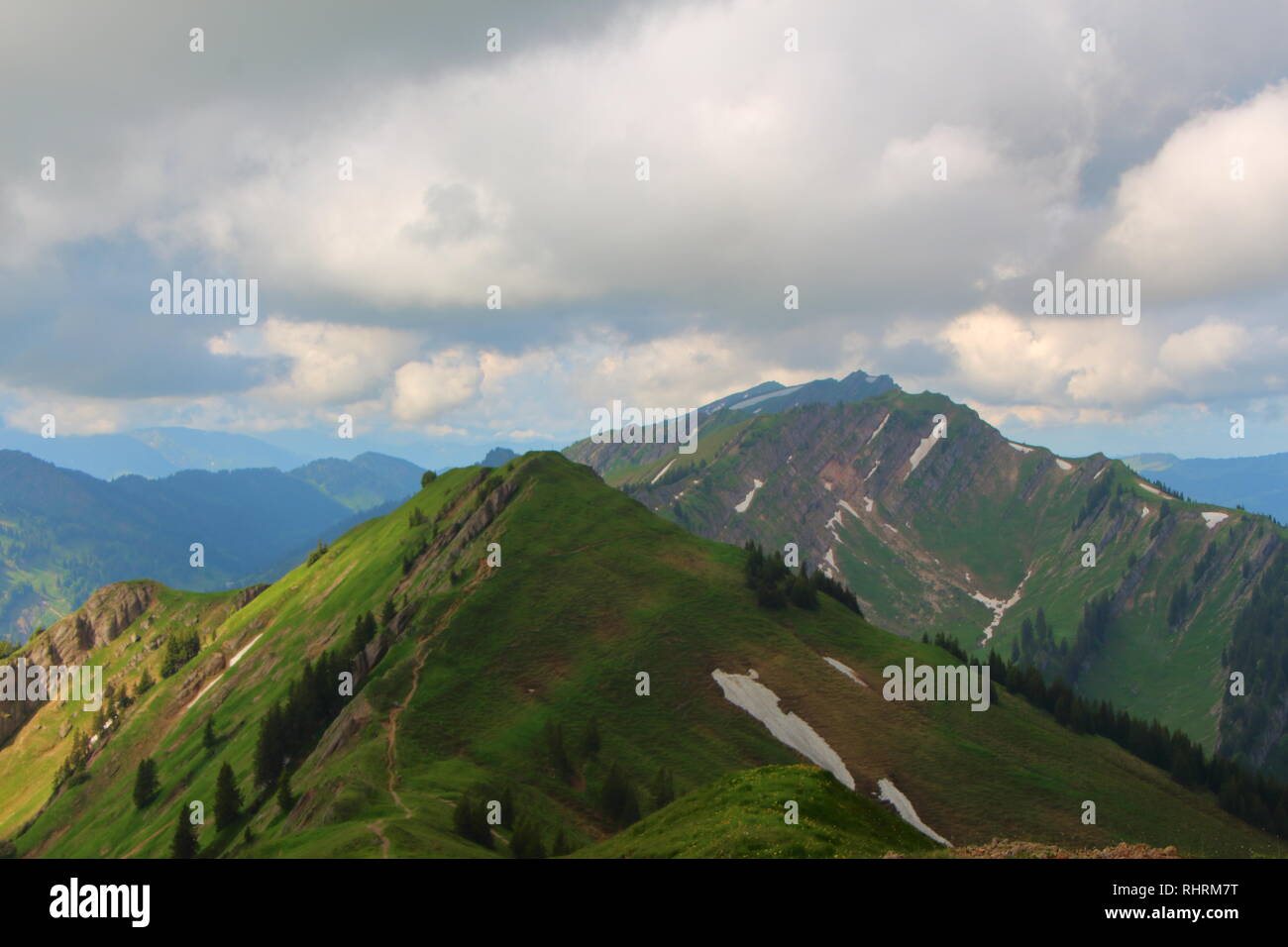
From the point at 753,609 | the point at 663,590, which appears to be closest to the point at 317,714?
the point at 663,590

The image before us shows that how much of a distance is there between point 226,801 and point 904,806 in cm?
8574

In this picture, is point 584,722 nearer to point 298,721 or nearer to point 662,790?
point 662,790

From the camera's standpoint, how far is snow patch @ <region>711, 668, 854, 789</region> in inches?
4311

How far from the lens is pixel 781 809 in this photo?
134ft

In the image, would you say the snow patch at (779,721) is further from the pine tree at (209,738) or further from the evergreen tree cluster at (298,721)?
the pine tree at (209,738)

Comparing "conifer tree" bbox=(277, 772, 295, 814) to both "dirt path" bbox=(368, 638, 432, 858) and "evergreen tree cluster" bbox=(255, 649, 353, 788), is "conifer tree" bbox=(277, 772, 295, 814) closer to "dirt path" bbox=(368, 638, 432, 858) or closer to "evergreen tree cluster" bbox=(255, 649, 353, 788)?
"dirt path" bbox=(368, 638, 432, 858)

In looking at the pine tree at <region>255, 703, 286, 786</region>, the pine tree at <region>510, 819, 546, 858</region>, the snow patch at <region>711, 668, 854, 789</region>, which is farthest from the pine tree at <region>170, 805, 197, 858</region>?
the snow patch at <region>711, 668, 854, 789</region>

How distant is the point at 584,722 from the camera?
110062 mm

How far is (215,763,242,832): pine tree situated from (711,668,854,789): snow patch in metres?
66.4

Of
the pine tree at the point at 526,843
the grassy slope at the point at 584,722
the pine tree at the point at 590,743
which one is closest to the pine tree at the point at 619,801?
the grassy slope at the point at 584,722

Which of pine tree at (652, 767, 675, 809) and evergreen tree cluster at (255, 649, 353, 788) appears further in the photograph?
evergreen tree cluster at (255, 649, 353, 788)
